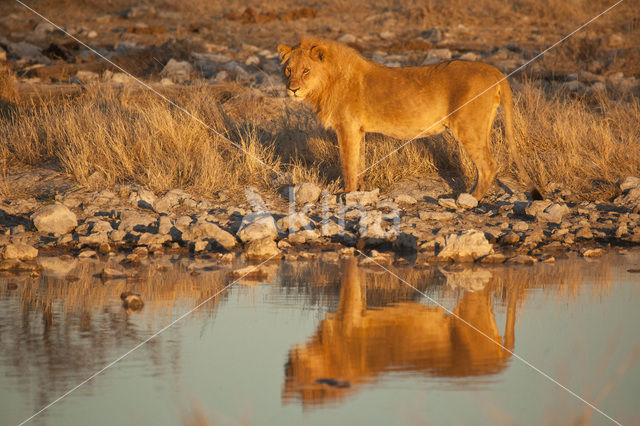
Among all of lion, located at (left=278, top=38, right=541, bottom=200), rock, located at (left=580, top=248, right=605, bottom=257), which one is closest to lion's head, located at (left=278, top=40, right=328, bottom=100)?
lion, located at (left=278, top=38, right=541, bottom=200)

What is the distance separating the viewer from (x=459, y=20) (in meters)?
20.8

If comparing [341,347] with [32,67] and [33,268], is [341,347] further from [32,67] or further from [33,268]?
[32,67]

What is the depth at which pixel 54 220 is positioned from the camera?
7211 millimetres

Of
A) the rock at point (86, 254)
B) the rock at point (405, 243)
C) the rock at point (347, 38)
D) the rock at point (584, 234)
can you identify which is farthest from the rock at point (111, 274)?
the rock at point (347, 38)

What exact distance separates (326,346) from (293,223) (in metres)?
3.11

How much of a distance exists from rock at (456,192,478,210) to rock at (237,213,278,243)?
6.44 feet

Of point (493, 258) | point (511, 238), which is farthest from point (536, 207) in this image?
point (493, 258)

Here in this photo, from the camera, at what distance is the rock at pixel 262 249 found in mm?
6680

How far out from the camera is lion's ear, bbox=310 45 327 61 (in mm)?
7984

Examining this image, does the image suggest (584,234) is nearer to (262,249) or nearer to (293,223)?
(293,223)

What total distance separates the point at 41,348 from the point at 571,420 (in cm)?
271

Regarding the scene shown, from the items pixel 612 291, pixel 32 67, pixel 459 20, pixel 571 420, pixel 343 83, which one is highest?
pixel 459 20

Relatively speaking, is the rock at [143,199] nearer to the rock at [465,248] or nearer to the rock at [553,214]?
the rock at [465,248]

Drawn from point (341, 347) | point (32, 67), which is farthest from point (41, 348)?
point (32, 67)
